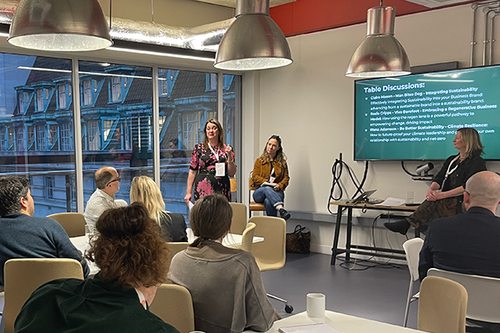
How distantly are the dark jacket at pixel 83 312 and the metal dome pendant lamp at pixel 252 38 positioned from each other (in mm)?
1563

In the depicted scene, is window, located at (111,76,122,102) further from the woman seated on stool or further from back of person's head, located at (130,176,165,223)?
back of person's head, located at (130,176,165,223)

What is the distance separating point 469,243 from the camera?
8.98 ft

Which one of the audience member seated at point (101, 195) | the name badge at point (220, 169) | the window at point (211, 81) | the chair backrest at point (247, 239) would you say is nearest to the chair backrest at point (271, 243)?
the chair backrest at point (247, 239)

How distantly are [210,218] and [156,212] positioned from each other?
1329 mm

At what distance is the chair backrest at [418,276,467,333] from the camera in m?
2.16

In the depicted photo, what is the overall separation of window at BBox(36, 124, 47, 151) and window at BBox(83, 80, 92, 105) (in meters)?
0.63

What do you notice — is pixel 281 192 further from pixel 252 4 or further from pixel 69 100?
pixel 252 4

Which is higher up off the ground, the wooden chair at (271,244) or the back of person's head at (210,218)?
the back of person's head at (210,218)

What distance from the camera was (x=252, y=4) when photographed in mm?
2654

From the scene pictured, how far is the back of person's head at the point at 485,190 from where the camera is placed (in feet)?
9.31

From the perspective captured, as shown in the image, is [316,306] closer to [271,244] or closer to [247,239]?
[247,239]

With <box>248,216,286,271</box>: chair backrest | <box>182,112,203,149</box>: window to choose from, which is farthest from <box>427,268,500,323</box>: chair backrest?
<box>182,112,203,149</box>: window

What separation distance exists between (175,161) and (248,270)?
5.16 meters

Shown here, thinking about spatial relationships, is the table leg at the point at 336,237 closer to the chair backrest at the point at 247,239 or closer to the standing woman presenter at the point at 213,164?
the standing woman presenter at the point at 213,164
